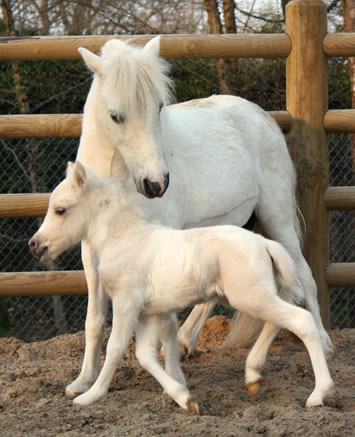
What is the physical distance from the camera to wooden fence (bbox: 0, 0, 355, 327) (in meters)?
4.92

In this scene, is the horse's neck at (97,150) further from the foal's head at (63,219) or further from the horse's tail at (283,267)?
the horse's tail at (283,267)

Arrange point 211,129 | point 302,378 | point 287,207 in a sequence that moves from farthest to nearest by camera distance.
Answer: point 287,207 → point 211,129 → point 302,378

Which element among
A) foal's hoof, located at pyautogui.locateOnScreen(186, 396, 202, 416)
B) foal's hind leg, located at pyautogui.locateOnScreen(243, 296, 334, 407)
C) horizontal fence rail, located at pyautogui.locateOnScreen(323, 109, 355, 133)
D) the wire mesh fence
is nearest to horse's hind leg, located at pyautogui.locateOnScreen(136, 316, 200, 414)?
foal's hoof, located at pyautogui.locateOnScreen(186, 396, 202, 416)

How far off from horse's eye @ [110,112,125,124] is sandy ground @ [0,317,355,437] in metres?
1.27

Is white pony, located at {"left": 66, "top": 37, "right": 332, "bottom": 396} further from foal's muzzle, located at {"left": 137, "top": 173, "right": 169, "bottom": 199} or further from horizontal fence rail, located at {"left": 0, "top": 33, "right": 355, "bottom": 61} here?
horizontal fence rail, located at {"left": 0, "top": 33, "right": 355, "bottom": 61}

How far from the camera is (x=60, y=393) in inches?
144

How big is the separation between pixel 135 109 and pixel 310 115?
5.91 feet

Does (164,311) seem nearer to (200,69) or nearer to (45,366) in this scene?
(45,366)

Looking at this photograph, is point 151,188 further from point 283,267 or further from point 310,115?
point 310,115

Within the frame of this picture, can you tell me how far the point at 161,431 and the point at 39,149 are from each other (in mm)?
5019

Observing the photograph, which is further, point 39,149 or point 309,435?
point 39,149

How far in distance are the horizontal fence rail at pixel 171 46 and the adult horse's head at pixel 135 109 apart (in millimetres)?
1166

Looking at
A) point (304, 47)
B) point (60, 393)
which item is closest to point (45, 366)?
point (60, 393)

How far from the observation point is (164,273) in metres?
3.36
